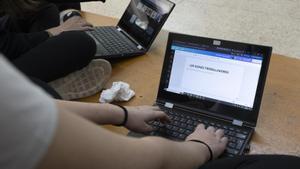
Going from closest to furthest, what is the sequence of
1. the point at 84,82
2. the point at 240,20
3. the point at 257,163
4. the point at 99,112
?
1. the point at 257,163
2. the point at 99,112
3. the point at 84,82
4. the point at 240,20

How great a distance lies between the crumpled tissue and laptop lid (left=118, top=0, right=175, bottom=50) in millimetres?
234

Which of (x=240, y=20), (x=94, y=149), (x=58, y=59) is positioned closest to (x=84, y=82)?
(x=58, y=59)

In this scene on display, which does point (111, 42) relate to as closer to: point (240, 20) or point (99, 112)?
point (99, 112)

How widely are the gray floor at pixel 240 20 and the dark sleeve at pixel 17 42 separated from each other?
1422mm

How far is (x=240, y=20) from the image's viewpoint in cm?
271

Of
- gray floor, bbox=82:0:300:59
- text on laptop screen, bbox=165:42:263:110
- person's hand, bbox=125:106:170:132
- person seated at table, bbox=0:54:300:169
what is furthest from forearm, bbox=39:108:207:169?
gray floor, bbox=82:0:300:59

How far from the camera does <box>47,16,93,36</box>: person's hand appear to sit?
1251 mm

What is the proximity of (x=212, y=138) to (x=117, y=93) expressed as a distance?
0.98 feet

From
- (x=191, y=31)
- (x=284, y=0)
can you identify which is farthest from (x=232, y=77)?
(x=284, y=0)

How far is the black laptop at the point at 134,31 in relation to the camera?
4.07ft

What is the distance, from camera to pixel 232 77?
3.13ft

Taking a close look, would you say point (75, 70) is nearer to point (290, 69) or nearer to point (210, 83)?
point (210, 83)

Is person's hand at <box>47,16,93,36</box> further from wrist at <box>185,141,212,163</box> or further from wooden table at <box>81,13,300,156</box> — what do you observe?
wrist at <box>185,141,212,163</box>

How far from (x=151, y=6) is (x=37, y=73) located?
43 cm
